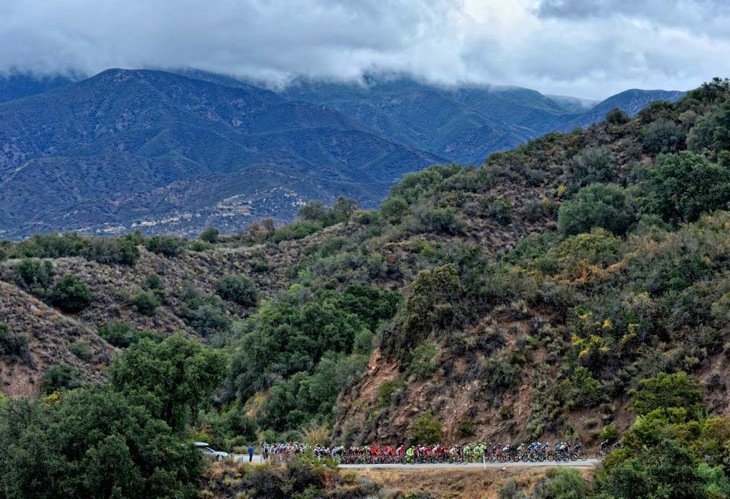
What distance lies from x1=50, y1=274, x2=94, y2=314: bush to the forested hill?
155 millimetres

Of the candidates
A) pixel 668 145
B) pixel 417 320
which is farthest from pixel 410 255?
pixel 417 320

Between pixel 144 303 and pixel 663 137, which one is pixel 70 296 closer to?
pixel 144 303

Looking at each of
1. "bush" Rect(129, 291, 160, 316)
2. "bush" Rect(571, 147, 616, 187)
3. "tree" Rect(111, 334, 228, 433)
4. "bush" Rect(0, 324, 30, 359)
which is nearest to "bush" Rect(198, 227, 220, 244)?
"bush" Rect(129, 291, 160, 316)

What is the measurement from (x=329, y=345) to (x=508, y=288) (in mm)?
15364

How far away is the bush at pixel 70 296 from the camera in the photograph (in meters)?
70.7

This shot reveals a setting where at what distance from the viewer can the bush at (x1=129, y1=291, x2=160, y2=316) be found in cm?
7431

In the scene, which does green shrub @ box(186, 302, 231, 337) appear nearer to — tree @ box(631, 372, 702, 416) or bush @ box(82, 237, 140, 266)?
bush @ box(82, 237, 140, 266)

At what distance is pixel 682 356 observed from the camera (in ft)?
109

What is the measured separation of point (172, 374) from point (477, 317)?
1192 cm

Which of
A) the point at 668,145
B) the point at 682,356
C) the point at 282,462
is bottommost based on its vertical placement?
the point at 282,462

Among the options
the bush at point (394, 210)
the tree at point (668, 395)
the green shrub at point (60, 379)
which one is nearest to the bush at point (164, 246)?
the bush at point (394, 210)

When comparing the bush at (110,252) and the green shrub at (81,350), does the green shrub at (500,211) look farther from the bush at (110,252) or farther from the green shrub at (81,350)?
the bush at (110,252)

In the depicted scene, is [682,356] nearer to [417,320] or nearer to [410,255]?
[417,320]

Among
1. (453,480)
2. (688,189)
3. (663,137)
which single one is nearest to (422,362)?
(453,480)
